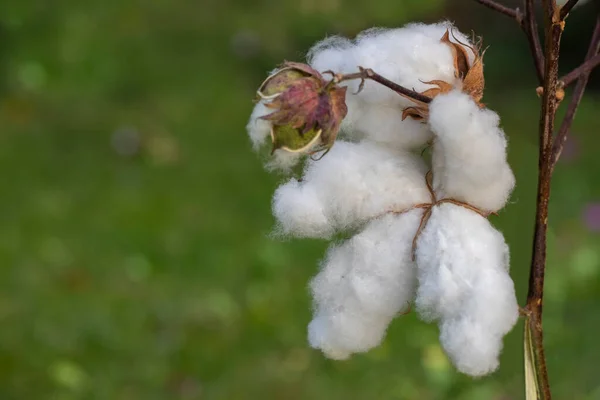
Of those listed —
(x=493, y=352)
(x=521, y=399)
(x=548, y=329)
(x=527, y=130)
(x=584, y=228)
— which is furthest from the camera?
(x=527, y=130)

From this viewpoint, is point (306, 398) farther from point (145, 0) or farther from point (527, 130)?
point (145, 0)

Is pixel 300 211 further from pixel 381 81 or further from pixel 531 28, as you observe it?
pixel 531 28

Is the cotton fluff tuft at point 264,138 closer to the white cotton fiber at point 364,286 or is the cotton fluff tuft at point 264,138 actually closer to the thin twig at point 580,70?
the white cotton fiber at point 364,286

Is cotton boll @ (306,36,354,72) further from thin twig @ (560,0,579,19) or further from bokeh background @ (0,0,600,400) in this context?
bokeh background @ (0,0,600,400)

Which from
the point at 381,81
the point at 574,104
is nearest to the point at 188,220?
the point at 574,104

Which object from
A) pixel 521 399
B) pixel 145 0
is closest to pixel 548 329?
pixel 521 399

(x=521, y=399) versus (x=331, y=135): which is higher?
(x=331, y=135)

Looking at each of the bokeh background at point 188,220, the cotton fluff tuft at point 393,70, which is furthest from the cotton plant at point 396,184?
the bokeh background at point 188,220
